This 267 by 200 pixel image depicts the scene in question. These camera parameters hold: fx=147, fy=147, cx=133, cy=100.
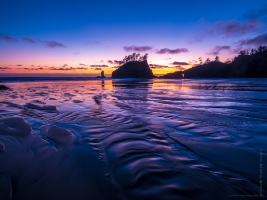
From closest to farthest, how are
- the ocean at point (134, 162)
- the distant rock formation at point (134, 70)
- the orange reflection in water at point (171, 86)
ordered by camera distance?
the ocean at point (134, 162) < the orange reflection in water at point (171, 86) < the distant rock formation at point (134, 70)

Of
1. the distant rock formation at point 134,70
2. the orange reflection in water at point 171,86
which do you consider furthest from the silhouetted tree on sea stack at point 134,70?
the orange reflection in water at point 171,86

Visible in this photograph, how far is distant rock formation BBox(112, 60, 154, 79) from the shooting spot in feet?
401

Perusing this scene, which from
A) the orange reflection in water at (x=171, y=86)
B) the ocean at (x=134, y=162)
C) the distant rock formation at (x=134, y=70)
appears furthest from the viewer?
the distant rock formation at (x=134, y=70)

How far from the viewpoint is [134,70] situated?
123 m

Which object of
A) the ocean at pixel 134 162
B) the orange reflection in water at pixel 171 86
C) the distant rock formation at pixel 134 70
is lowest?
the ocean at pixel 134 162

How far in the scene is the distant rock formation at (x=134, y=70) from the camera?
122312mm

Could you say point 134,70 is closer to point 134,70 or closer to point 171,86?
point 134,70

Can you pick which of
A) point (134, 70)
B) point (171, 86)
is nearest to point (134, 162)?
point (171, 86)

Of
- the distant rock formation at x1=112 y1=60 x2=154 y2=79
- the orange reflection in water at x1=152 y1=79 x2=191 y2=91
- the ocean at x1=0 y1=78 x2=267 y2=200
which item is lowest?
the ocean at x1=0 y1=78 x2=267 y2=200

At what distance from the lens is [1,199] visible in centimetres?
159

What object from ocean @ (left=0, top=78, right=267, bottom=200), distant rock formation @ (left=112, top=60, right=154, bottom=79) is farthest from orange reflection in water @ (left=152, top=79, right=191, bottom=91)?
distant rock formation @ (left=112, top=60, right=154, bottom=79)

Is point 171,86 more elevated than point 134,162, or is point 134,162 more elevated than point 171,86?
point 171,86

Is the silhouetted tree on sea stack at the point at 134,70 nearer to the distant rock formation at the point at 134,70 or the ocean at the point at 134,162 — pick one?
the distant rock formation at the point at 134,70

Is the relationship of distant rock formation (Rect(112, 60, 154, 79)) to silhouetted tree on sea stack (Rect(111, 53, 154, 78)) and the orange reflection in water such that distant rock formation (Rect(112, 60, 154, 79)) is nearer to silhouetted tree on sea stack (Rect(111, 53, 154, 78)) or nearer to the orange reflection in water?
silhouetted tree on sea stack (Rect(111, 53, 154, 78))
